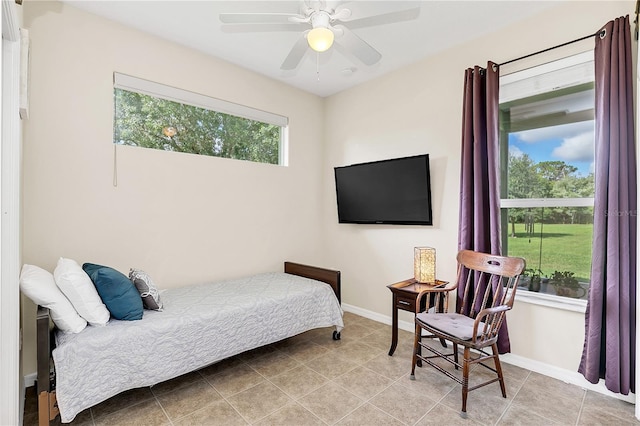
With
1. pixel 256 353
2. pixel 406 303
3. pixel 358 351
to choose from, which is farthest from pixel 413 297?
pixel 256 353

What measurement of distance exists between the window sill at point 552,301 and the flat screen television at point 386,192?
1.00 m

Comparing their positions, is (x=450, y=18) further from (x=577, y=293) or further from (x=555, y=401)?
(x=555, y=401)

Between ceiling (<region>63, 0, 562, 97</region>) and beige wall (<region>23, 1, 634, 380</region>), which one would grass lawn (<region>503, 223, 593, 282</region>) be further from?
ceiling (<region>63, 0, 562, 97</region>)

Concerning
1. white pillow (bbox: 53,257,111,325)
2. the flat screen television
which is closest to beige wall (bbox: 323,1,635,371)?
the flat screen television

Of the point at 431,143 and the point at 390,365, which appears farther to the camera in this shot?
the point at 431,143

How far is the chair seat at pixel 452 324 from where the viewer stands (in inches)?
83.0

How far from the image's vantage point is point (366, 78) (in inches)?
147

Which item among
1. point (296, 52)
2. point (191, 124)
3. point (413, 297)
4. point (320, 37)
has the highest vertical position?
point (296, 52)

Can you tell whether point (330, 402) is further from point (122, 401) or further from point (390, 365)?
point (122, 401)

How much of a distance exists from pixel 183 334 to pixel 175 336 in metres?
0.05

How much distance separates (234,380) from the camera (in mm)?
2395

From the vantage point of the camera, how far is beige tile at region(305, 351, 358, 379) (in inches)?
98.9

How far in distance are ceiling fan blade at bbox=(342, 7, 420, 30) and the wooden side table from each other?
1918 millimetres

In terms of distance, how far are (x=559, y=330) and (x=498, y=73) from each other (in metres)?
2.12
